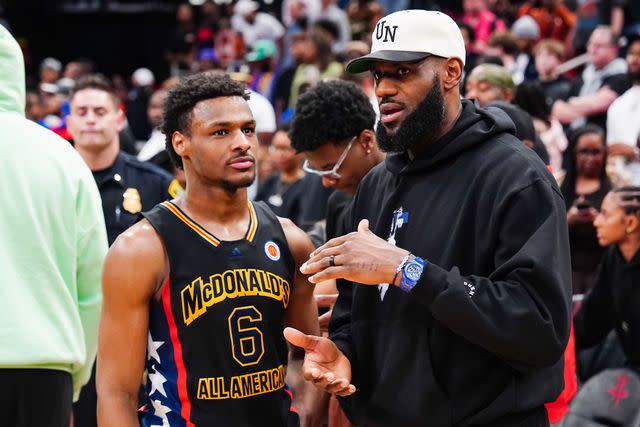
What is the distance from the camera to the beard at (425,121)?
3.49m

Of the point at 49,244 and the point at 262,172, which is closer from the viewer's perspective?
the point at 49,244

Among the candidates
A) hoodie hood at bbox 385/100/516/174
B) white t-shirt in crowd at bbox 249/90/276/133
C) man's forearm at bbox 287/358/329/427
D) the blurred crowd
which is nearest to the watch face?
hoodie hood at bbox 385/100/516/174

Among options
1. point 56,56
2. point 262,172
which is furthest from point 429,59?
point 56,56

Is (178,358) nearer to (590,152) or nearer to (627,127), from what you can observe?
(590,152)

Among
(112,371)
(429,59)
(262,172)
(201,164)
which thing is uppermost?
(429,59)

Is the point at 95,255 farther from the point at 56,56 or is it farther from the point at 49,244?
the point at 56,56

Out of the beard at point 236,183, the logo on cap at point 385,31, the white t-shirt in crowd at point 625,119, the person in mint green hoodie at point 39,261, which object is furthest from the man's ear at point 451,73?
the white t-shirt in crowd at point 625,119

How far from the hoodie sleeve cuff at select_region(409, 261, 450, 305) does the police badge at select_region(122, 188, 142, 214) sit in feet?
10.8

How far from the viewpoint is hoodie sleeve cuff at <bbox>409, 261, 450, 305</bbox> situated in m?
3.09

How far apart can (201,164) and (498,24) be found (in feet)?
33.8

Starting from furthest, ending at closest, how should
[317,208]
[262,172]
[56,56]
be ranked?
[56,56], [262,172], [317,208]

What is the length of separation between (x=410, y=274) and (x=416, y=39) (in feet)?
2.97

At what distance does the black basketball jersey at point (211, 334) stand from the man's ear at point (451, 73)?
3.34ft

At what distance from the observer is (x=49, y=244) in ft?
13.3
